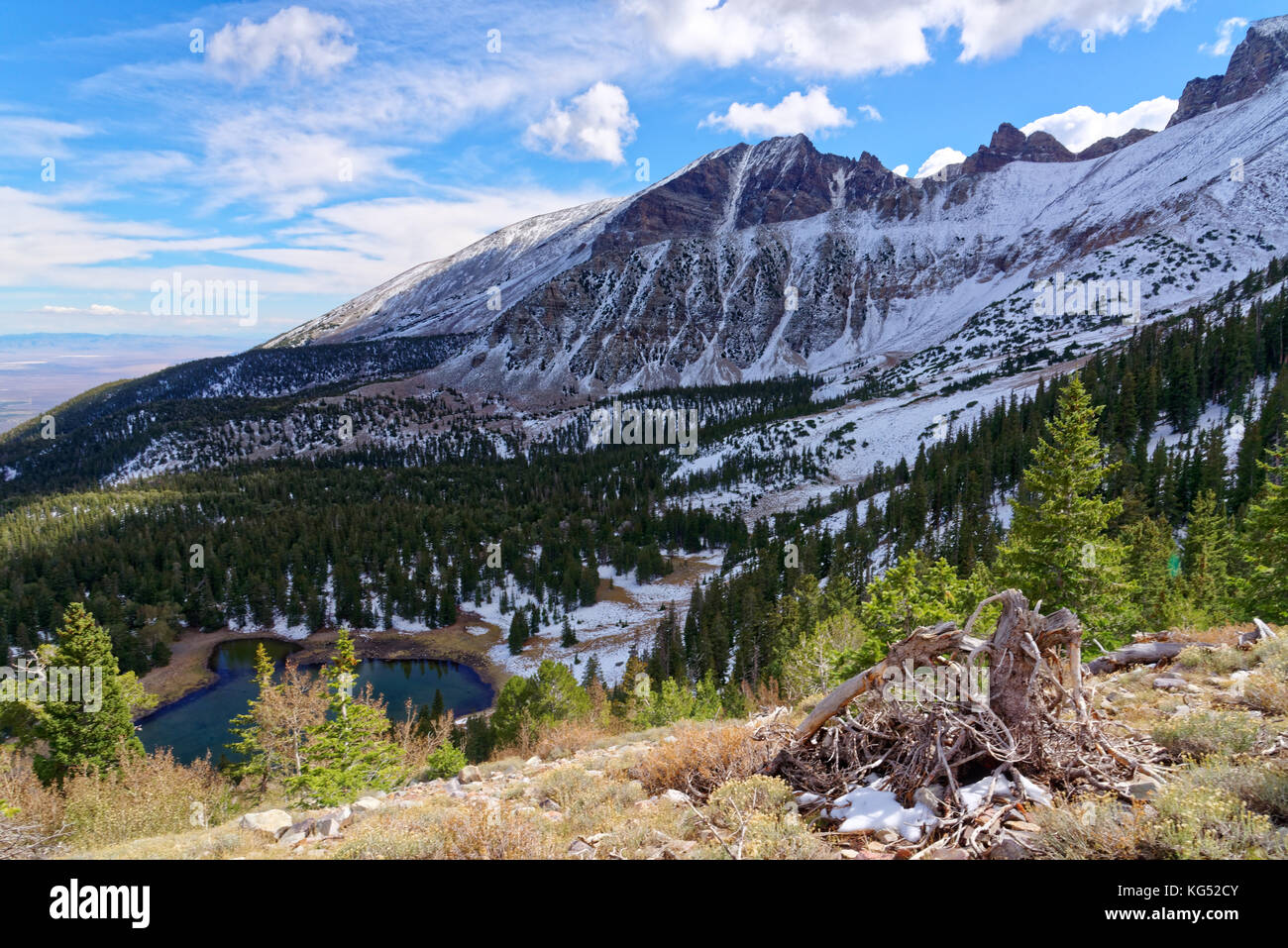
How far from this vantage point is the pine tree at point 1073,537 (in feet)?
63.3

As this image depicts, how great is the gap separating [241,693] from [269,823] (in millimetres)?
75801

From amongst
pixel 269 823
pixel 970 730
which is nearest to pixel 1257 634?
pixel 970 730

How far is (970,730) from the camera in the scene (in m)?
6.38

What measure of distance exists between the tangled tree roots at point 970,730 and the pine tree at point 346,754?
1532 cm

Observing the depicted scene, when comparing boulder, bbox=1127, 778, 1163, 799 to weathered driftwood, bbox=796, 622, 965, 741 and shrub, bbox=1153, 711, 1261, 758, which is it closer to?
shrub, bbox=1153, 711, 1261, 758

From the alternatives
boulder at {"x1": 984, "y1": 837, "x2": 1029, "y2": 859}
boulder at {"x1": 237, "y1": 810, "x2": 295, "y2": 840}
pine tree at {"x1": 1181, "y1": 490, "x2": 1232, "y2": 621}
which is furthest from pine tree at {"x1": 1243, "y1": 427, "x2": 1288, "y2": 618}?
boulder at {"x1": 237, "y1": 810, "x2": 295, "y2": 840}

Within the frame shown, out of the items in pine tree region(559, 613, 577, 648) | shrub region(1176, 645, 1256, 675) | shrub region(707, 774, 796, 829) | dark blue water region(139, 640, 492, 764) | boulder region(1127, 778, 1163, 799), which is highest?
boulder region(1127, 778, 1163, 799)

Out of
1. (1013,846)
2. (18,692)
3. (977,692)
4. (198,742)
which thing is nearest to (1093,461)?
(977,692)

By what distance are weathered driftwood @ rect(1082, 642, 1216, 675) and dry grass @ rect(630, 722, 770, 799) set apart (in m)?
7.99

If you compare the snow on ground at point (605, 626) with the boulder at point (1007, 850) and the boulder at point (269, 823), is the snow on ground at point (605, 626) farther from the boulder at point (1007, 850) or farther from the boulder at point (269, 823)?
the boulder at point (1007, 850)

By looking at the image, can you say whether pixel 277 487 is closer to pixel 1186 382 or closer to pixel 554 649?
pixel 554 649

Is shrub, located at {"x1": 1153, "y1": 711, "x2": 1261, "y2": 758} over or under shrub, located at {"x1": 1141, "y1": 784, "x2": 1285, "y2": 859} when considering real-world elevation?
under

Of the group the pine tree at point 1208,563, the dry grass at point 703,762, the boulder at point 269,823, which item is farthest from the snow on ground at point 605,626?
the dry grass at point 703,762

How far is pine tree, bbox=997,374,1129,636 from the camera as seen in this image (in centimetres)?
1928
